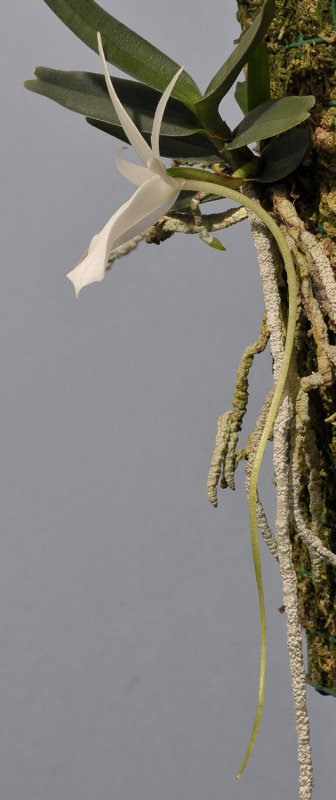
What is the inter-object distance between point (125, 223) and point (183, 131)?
126mm

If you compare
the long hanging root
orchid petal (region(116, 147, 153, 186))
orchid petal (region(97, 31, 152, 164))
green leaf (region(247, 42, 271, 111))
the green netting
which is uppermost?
the green netting

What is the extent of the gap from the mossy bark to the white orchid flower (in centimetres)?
12

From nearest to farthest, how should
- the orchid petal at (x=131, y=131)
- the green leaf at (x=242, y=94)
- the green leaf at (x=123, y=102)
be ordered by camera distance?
1. the orchid petal at (x=131, y=131)
2. the green leaf at (x=123, y=102)
3. the green leaf at (x=242, y=94)

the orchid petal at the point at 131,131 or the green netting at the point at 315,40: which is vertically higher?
the green netting at the point at 315,40

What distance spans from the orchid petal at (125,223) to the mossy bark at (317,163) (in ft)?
0.42

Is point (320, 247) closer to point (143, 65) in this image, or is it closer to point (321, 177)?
point (321, 177)

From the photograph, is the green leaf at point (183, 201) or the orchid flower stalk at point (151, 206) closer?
the orchid flower stalk at point (151, 206)

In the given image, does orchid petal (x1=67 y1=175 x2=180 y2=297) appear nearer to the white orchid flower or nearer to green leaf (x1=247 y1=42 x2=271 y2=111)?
the white orchid flower

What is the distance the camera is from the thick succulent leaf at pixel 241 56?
21.9 inches

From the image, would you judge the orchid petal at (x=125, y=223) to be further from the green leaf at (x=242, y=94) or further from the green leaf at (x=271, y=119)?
the green leaf at (x=242, y=94)

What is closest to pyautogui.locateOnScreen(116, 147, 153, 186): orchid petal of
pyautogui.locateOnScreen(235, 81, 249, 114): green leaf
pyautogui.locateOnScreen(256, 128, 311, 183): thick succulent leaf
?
pyautogui.locateOnScreen(256, 128, 311, 183): thick succulent leaf

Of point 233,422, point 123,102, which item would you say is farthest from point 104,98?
point 233,422

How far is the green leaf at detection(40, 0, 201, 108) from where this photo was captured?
2.05 feet

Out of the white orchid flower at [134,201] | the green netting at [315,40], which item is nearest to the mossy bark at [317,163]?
the green netting at [315,40]
